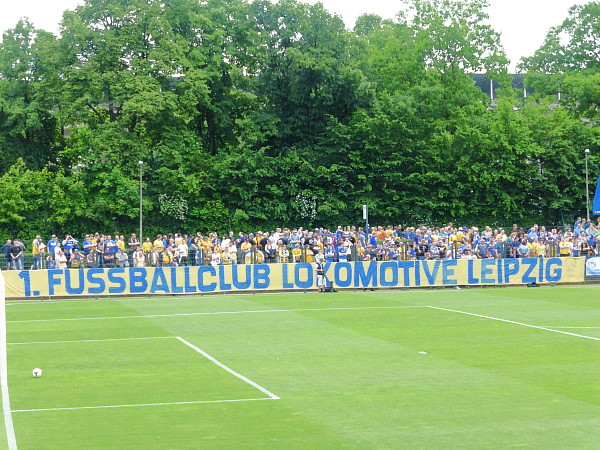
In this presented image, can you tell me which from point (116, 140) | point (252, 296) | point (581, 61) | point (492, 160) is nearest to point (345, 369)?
point (252, 296)

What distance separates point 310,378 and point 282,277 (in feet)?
70.2

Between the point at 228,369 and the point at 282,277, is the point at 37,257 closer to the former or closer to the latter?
the point at 282,277

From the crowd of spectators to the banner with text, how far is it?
1831 millimetres

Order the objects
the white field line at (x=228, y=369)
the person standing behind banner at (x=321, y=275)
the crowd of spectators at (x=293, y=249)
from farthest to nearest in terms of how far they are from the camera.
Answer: the crowd of spectators at (x=293, y=249) < the person standing behind banner at (x=321, y=275) < the white field line at (x=228, y=369)

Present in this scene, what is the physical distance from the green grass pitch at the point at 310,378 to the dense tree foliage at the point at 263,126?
27.7 m

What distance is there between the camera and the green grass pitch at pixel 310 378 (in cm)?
1142

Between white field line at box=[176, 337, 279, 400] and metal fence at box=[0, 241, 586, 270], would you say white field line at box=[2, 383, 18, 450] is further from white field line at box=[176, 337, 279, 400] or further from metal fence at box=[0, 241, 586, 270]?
metal fence at box=[0, 241, 586, 270]

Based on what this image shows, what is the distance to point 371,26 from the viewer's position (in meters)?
80.9

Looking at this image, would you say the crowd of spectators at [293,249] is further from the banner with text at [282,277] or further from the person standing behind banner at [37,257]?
the banner with text at [282,277]

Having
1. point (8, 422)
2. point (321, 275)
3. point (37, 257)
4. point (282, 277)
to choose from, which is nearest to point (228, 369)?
point (8, 422)

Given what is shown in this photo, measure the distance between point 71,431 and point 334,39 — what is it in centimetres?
4877

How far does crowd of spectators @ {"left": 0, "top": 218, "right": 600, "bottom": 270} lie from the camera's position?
128 ft

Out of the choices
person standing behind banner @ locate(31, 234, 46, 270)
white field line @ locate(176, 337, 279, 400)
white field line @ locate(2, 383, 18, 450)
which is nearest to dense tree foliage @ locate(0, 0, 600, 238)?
person standing behind banner @ locate(31, 234, 46, 270)

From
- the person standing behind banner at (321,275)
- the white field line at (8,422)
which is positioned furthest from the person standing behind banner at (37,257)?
the white field line at (8,422)
